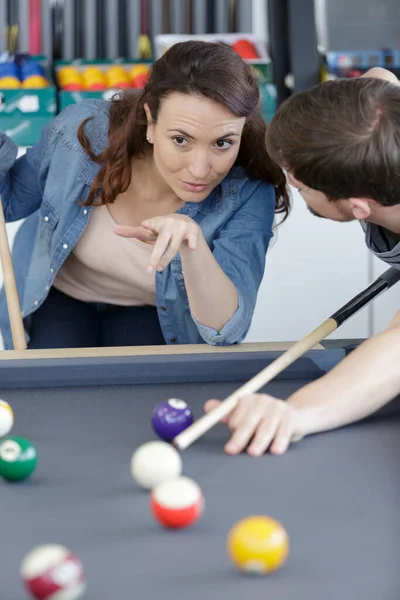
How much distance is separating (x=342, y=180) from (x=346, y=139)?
7 centimetres

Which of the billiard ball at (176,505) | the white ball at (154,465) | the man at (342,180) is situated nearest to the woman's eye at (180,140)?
the man at (342,180)

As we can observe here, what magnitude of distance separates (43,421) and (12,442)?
23 centimetres

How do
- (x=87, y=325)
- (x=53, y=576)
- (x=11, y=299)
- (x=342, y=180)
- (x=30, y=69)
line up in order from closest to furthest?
(x=53, y=576), (x=342, y=180), (x=11, y=299), (x=87, y=325), (x=30, y=69)

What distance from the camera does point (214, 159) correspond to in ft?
5.77

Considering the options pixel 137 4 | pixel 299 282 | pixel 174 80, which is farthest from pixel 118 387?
pixel 137 4

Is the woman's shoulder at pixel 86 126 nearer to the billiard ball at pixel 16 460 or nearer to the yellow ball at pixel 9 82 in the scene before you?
the billiard ball at pixel 16 460

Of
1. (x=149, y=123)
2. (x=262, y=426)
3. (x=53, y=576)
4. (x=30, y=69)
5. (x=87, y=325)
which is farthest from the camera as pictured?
(x=30, y=69)

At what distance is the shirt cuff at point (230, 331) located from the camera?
172 centimetres

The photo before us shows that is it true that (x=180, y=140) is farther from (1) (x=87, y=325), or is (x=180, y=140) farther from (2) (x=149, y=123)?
(1) (x=87, y=325)

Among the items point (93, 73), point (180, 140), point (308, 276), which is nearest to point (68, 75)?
point (93, 73)

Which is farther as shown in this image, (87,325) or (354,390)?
(87,325)

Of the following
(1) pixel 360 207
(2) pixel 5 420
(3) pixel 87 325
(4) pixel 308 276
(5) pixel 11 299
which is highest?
(1) pixel 360 207

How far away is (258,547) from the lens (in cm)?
86

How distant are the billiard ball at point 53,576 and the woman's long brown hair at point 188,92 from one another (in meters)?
1.11
